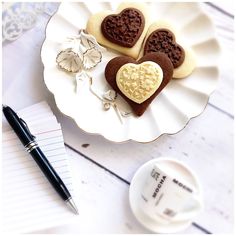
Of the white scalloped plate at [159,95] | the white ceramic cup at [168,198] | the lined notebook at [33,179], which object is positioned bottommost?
the lined notebook at [33,179]

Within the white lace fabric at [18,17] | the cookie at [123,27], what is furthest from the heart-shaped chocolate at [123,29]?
the white lace fabric at [18,17]

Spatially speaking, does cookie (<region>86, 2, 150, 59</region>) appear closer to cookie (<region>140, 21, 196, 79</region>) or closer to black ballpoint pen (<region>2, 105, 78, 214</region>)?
cookie (<region>140, 21, 196, 79</region>)

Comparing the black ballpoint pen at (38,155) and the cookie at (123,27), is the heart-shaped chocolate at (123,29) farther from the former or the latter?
the black ballpoint pen at (38,155)

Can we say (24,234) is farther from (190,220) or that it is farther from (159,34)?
(159,34)

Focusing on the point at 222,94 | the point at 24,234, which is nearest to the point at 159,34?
the point at 222,94

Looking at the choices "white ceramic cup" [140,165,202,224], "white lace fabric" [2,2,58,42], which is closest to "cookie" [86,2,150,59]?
"white lace fabric" [2,2,58,42]

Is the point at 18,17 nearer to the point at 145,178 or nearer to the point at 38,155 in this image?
the point at 38,155
